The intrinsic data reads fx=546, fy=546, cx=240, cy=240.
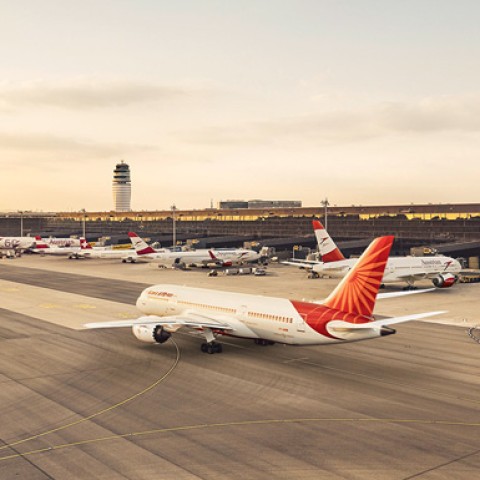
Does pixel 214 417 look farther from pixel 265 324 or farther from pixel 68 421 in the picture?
pixel 265 324

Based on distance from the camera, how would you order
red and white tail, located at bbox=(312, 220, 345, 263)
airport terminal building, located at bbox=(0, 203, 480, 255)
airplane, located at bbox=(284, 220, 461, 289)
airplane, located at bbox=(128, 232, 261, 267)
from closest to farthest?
1. airplane, located at bbox=(284, 220, 461, 289)
2. red and white tail, located at bbox=(312, 220, 345, 263)
3. airplane, located at bbox=(128, 232, 261, 267)
4. airport terminal building, located at bbox=(0, 203, 480, 255)

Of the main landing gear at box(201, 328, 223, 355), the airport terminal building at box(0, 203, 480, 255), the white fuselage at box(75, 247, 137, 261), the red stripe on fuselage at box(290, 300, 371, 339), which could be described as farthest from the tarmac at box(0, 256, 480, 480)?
the white fuselage at box(75, 247, 137, 261)

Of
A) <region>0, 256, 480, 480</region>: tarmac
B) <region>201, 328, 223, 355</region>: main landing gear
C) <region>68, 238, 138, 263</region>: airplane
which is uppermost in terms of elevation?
<region>68, 238, 138, 263</region>: airplane

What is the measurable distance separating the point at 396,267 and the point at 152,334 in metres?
46.9

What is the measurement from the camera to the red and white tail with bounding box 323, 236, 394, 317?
117 feet

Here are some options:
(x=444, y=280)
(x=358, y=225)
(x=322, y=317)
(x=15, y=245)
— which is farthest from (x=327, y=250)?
(x=15, y=245)

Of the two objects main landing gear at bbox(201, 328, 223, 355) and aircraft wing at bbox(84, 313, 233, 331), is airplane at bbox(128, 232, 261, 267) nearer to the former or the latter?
aircraft wing at bbox(84, 313, 233, 331)

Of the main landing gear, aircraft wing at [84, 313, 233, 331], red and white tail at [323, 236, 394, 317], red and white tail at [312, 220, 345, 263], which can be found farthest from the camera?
red and white tail at [312, 220, 345, 263]

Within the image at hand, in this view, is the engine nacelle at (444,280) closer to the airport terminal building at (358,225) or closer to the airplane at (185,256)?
the airport terminal building at (358,225)

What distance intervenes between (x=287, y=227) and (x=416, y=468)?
5441 inches

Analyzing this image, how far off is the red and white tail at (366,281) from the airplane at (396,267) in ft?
129

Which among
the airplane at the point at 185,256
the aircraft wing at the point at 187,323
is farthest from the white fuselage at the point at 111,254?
the aircraft wing at the point at 187,323

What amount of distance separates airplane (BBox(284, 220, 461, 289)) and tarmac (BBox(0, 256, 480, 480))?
2296cm

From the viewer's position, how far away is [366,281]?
3625 cm
